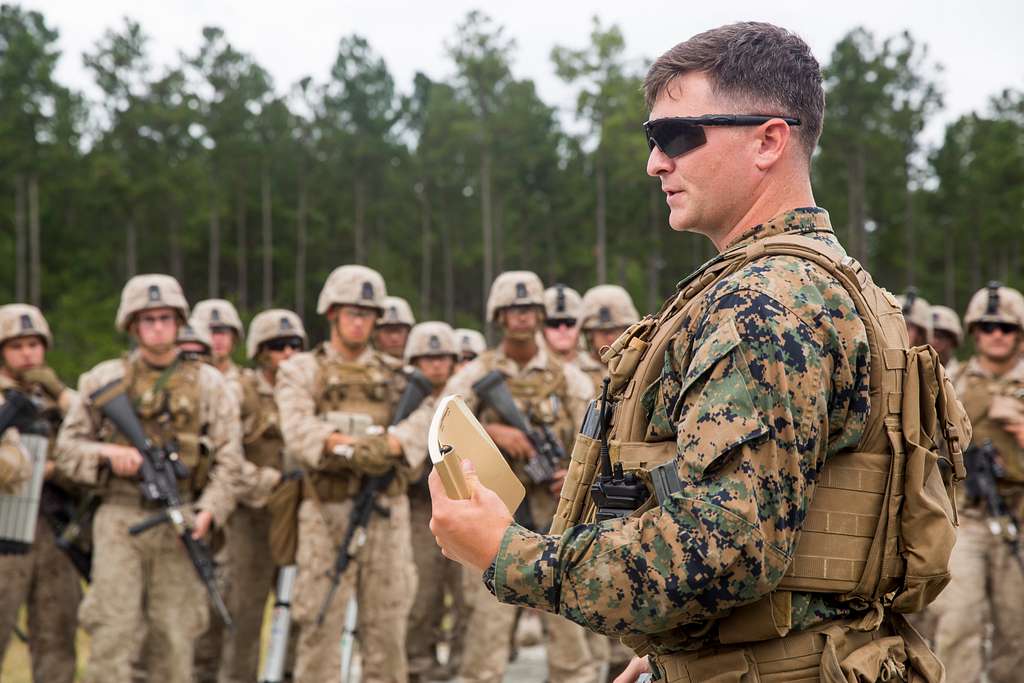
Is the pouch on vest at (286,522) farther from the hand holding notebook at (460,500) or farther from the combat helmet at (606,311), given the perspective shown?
the hand holding notebook at (460,500)

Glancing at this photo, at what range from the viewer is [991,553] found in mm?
7195

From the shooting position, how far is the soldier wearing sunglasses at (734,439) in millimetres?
1944

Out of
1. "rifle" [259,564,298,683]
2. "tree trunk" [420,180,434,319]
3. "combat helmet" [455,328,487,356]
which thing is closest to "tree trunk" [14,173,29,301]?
"tree trunk" [420,180,434,319]

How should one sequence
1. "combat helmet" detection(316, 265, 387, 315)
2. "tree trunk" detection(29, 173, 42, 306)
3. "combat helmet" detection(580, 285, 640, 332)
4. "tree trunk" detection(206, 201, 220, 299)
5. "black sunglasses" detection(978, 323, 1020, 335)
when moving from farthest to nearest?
1. "tree trunk" detection(206, 201, 220, 299)
2. "tree trunk" detection(29, 173, 42, 306)
3. "combat helmet" detection(580, 285, 640, 332)
4. "combat helmet" detection(316, 265, 387, 315)
5. "black sunglasses" detection(978, 323, 1020, 335)

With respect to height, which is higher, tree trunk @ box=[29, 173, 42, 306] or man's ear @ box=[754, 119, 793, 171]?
tree trunk @ box=[29, 173, 42, 306]

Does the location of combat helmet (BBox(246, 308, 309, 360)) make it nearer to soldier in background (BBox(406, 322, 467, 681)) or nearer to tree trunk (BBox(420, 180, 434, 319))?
soldier in background (BBox(406, 322, 467, 681))

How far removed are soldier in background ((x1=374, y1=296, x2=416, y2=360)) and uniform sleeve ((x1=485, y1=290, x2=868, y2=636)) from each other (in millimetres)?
8945

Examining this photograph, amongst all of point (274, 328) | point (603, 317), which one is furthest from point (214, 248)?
point (603, 317)

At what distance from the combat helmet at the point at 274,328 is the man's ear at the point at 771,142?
299 inches

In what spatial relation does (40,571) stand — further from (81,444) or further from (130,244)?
(130,244)

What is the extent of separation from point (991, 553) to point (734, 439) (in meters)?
6.07

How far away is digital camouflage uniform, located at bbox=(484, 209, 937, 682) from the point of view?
1928 millimetres

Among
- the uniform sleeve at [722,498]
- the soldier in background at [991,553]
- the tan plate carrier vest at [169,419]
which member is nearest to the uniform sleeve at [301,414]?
the tan plate carrier vest at [169,419]

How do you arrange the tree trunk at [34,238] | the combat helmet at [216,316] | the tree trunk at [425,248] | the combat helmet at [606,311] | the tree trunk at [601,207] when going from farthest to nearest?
1. the tree trunk at [425,248]
2. the tree trunk at [601,207]
3. the tree trunk at [34,238]
4. the combat helmet at [216,316]
5. the combat helmet at [606,311]
